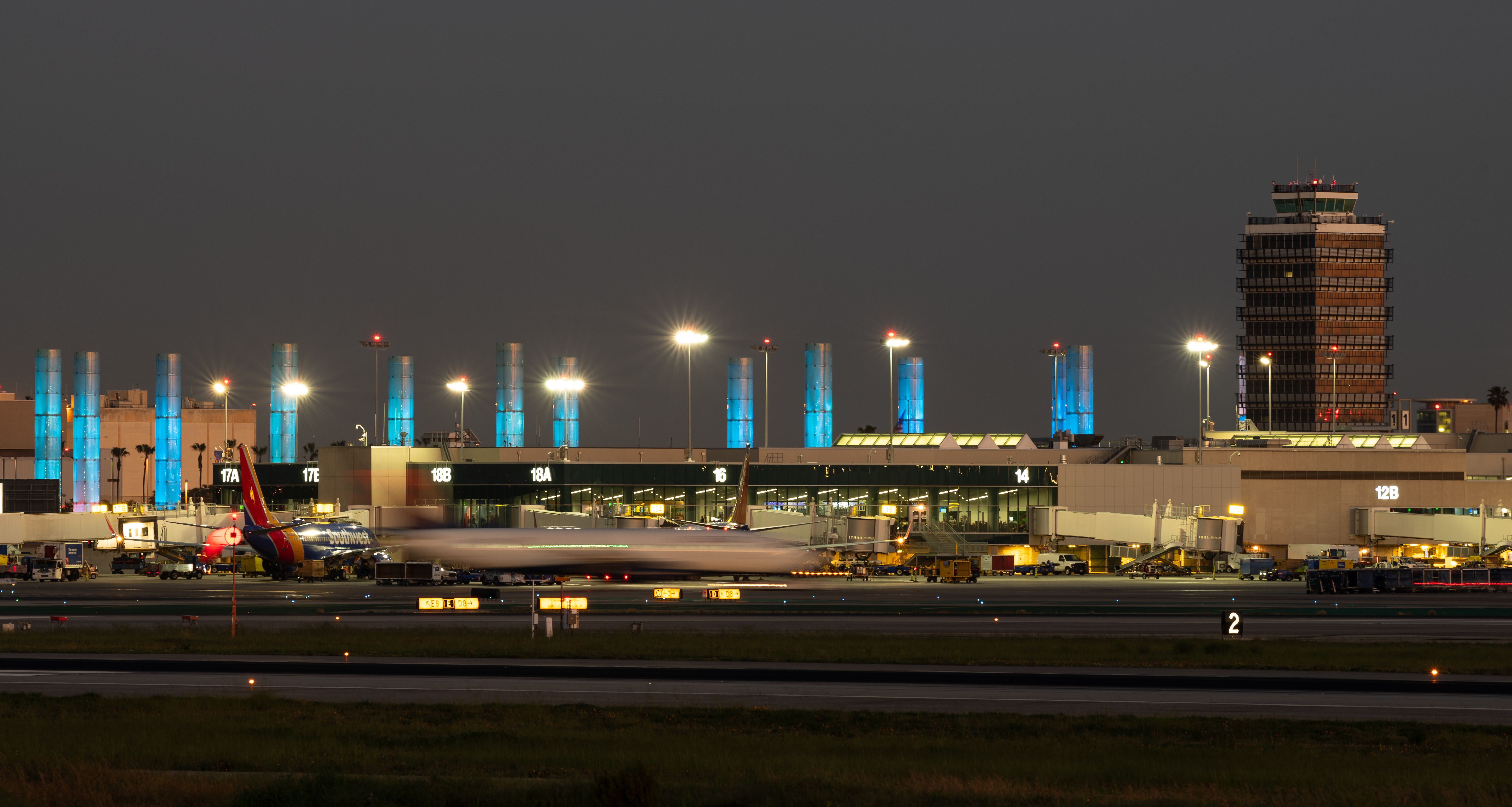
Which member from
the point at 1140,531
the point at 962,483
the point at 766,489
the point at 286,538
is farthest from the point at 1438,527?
the point at 286,538

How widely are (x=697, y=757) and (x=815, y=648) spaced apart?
17.9m

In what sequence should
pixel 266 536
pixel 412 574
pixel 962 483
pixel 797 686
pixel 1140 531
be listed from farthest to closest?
1. pixel 962 483
2. pixel 1140 531
3. pixel 266 536
4. pixel 412 574
5. pixel 797 686

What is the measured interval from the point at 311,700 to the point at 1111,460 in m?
110

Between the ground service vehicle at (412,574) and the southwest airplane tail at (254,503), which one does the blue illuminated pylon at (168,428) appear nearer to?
the southwest airplane tail at (254,503)

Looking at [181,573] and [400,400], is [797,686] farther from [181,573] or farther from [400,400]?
[400,400]

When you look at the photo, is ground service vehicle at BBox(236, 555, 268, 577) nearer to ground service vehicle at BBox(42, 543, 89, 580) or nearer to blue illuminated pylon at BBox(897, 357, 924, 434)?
ground service vehicle at BBox(42, 543, 89, 580)

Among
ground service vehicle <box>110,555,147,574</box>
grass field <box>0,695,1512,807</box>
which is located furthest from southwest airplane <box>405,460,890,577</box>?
grass field <box>0,695,1512,807</box>

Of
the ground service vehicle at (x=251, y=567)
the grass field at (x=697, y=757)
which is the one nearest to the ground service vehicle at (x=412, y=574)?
the ground service vehicle at (x=251, y=567)

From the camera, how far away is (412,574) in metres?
81.1

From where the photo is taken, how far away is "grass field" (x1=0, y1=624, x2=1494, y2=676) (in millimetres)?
37125

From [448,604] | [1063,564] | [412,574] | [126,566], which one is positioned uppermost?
[448,604]

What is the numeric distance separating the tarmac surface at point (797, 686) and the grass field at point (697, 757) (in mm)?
1740

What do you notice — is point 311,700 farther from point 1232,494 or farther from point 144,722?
point 1232,494

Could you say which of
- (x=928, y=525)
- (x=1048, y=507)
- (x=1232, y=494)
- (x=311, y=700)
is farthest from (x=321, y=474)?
(x=311, y=700)
